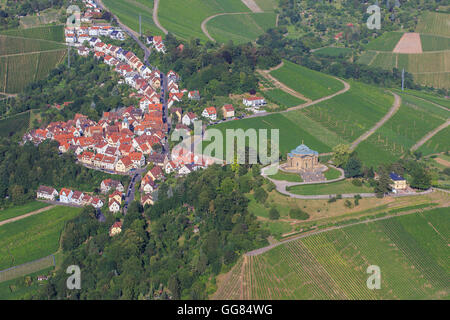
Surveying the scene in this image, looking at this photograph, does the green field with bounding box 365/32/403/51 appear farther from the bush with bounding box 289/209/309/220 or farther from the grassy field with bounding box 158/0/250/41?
the bush with bounding box 289/209/309/220

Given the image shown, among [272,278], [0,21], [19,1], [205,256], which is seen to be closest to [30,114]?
[0,21]

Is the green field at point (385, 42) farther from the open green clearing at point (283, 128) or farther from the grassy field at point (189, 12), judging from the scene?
the open green clearing at point (283, 128)

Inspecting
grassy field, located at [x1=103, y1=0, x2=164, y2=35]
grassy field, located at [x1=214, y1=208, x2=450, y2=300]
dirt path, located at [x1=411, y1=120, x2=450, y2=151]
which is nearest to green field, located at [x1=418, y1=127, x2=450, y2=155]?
dirt path, located at [x1=411, y1=120, x2=450, y2=151]

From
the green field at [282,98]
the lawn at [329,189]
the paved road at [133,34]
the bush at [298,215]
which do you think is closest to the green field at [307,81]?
the green field at [282,98]

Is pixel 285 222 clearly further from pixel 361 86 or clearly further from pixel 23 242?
pixel 361 86

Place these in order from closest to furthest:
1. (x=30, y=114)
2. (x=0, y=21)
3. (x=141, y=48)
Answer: (x=30, y=114)
(x=141, y=48)
(x=0, y=21)

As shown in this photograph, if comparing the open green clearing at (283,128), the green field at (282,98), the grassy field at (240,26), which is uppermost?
the grassy field at (240,26)

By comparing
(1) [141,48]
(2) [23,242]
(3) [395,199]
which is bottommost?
(2) [23,242]
